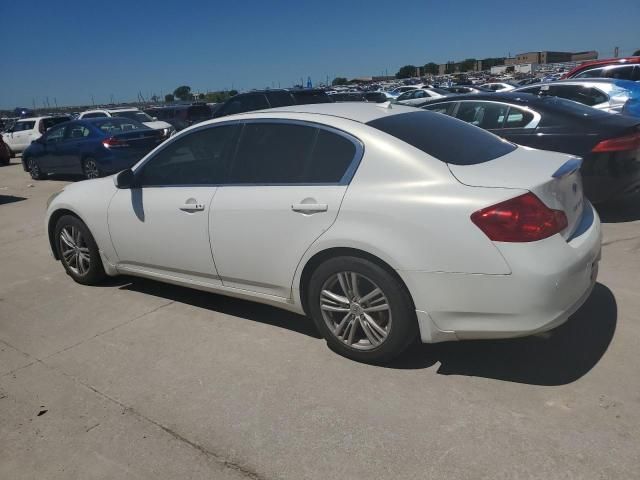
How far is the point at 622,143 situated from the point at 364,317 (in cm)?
389

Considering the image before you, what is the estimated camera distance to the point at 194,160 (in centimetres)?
421

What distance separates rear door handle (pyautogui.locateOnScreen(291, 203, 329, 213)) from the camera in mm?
3328

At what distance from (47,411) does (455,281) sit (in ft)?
7.97

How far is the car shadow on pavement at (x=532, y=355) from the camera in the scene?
10.4ft

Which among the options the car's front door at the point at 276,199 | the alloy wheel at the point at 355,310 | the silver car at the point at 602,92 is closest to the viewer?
the alloy wheel at the point at 355,310

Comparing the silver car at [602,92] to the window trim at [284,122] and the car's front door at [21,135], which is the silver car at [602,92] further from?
the car's front door at [21,135]

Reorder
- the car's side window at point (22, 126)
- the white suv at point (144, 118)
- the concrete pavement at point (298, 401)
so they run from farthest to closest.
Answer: the car's side window at point (22, 126), the white suv at point (144, 118), the concrete pavement at point (298, 401)

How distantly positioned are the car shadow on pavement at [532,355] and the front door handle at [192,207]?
1.74 m

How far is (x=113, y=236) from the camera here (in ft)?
15.3

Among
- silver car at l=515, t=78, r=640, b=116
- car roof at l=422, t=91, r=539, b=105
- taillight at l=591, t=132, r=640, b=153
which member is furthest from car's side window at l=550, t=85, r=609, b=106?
taillight at l=591, t=132, r=640, b=153

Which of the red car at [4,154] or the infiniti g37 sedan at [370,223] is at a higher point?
the infiniti g37 sedan at [370,223]

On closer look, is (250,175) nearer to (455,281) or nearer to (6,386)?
(455,281)

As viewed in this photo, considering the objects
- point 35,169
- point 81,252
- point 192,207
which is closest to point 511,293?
point 192,207

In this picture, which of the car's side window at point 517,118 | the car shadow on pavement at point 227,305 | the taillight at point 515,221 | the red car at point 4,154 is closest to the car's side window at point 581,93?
the car's side window at point 517,118
